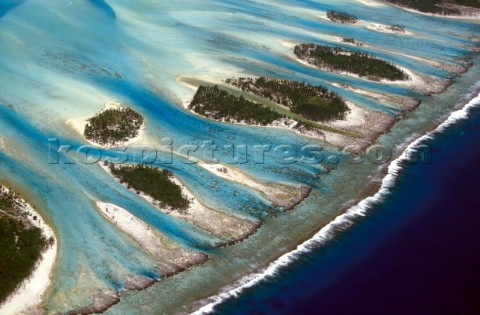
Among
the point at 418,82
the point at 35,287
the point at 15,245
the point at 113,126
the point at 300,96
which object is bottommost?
the point at 35,287

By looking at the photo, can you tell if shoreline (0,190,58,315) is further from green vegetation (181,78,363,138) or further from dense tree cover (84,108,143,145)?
green vegetation (181,78,363,138)

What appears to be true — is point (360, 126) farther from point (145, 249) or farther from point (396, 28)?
point (396, 28)

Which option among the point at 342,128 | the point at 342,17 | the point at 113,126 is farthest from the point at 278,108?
the point at 342,17

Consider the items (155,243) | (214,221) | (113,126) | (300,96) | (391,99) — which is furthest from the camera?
(391,99)

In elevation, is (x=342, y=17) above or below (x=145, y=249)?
above

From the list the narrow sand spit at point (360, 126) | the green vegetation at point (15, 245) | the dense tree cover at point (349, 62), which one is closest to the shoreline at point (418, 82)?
the dense tree cover at point (349, 62)

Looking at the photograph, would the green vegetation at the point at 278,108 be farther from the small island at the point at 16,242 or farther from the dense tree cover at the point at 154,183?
the small island at the point at 16,242
